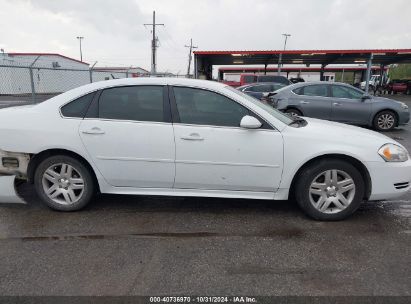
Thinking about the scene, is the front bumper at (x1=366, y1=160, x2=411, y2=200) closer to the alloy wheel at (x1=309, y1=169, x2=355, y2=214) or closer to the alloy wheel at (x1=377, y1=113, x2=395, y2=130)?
the alloy wheel at (x1=309, y1=169, x2=355, y2=214)

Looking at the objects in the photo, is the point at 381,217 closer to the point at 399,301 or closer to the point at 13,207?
the point at 399,301

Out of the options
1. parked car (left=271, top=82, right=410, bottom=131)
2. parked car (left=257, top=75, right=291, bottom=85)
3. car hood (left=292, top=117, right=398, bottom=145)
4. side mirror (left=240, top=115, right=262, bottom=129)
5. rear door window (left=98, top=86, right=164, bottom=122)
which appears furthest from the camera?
parked car (left=257, top=75, right=291, bottom=85)

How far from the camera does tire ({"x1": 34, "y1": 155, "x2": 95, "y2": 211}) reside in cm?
359

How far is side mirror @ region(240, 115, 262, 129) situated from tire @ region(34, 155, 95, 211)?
5.95 ft

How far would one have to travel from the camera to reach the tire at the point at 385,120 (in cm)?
936

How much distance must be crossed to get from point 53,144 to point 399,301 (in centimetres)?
347

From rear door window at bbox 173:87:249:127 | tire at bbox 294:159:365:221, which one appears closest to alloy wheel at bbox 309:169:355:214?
tire at bbox 294:159:365:221

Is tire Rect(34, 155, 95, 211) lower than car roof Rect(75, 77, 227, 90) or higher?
lower

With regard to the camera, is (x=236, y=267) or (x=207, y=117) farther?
(x=207, y=117)

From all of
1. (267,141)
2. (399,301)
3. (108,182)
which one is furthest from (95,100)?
(399,301)

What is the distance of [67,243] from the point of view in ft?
10.0

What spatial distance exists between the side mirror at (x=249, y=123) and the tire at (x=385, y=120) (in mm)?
7514

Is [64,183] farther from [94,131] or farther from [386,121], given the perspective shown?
[386,121]

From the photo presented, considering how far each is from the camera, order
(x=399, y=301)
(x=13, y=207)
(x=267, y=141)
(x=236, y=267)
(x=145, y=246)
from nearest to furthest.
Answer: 1. (x=399, y=301)
2. (x=236, y=267)
3. (x=145, y=246)
4. (x=267, y=141)
5. (x=13, y=207)
